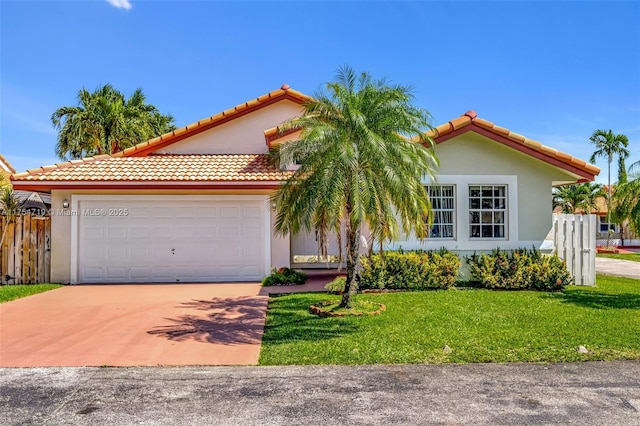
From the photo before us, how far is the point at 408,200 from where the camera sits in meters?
8.57

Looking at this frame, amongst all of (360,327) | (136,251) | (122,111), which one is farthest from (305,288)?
(122,111)

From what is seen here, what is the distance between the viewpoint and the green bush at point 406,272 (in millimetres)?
11562

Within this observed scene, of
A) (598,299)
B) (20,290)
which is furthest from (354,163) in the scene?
(20,290)

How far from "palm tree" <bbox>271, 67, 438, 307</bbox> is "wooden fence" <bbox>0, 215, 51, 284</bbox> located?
29.5 feet

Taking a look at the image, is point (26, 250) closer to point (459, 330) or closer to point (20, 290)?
point (20, 290)

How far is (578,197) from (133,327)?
3821cm

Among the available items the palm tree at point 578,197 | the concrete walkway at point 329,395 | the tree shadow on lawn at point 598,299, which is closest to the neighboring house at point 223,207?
the tree shadow on lawn at point 598,299

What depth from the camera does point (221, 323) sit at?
337 inches

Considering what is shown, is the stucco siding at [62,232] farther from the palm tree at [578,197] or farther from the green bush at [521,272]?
the palm tree at [578,197]

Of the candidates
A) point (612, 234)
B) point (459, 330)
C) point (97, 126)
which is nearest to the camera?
point (459, 330)

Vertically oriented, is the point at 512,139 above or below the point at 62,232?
above

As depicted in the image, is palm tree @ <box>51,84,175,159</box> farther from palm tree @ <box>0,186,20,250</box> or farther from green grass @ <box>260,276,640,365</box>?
green grass @ <box>260,276,640,365</box>

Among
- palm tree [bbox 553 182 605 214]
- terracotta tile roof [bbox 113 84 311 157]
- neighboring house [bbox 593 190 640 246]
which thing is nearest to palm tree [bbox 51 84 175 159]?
terracotta tile roof [bbox 113 84 311 157]

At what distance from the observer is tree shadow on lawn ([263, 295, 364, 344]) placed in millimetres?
7359
